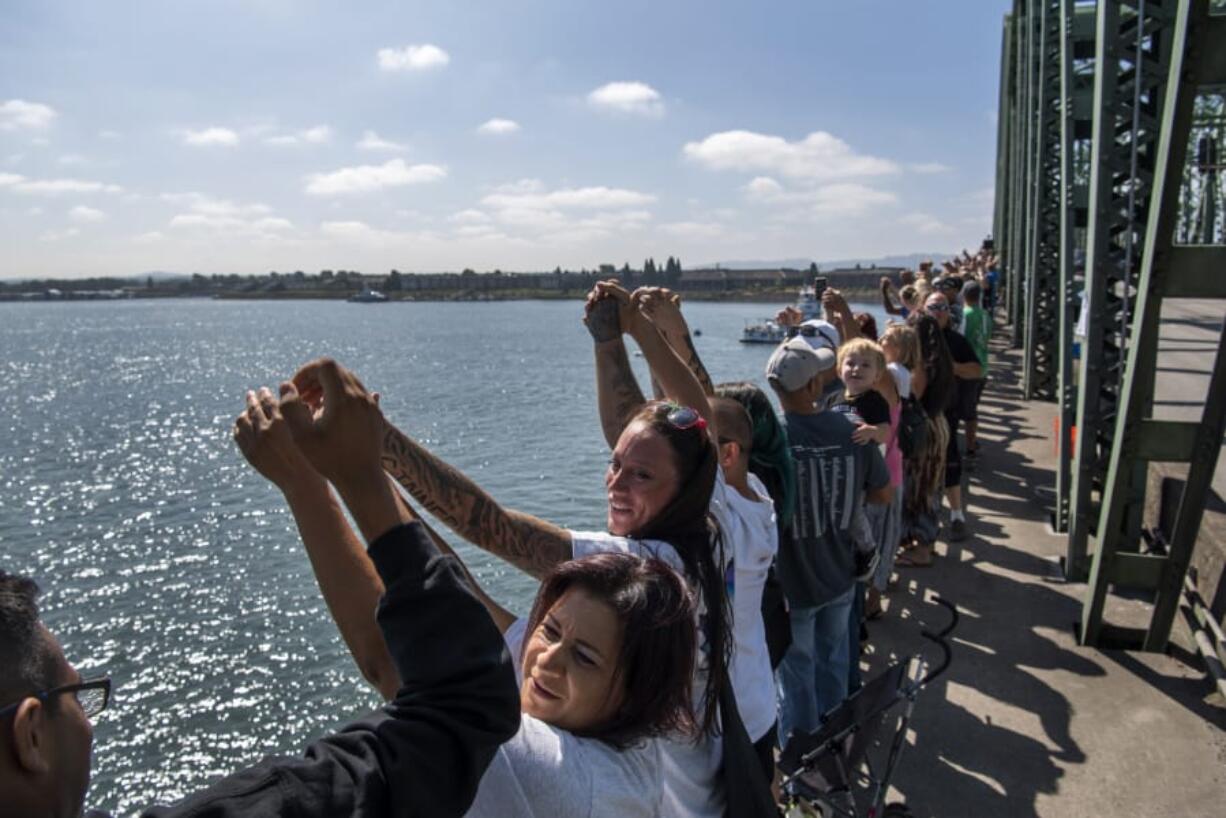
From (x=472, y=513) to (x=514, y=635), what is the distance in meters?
0.34

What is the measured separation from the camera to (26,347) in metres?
93.6

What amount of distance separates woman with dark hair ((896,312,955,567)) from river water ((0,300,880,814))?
566cm

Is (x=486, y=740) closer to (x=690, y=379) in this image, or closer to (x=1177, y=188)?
(x=690, y=379)

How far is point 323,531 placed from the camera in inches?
56.9

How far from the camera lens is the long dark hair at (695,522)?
84.5 inches

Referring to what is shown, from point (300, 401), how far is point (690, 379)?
5.43 feet

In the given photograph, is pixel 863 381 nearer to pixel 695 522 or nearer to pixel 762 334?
pixel 695 522

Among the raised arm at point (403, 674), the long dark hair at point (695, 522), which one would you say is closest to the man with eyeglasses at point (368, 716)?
the raised arm at point (403, 674)

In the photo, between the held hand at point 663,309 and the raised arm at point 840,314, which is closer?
the held hand at point 663,309

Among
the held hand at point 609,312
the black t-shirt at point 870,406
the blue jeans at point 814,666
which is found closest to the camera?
the held hand at point 609,312

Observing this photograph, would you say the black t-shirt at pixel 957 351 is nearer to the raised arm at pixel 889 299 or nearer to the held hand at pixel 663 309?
the raised arm at pixel 889 299

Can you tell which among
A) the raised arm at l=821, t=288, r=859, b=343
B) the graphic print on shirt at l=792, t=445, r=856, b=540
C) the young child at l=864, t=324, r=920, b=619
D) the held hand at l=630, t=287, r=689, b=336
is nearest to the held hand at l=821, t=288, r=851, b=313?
the raised arm at l=821, t=288, r=859, b=343

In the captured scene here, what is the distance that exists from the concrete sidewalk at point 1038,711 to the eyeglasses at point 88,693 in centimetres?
387

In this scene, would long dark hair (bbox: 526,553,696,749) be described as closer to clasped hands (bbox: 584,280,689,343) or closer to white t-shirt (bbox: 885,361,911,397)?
clasped hands (bbox: 584,280,689,343)
